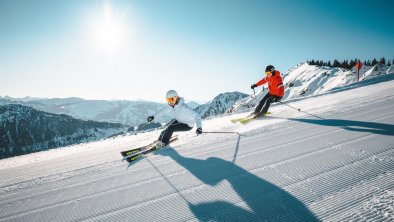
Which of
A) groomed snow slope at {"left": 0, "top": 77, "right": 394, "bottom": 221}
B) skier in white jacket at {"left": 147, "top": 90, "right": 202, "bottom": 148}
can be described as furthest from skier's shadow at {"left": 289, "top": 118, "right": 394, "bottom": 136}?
skier in white jacket at {"left": 147, "top": 90, "right": 202, "bottom": 148}

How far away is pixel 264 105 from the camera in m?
10.8

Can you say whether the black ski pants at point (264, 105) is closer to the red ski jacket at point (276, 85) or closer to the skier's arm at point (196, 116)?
the red ski jacket at point (276, 85)

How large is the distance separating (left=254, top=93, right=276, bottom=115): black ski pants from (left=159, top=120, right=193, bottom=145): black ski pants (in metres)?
3.85

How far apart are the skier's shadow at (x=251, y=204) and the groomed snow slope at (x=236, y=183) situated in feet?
0.04

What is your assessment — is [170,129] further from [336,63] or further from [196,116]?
[336,63]

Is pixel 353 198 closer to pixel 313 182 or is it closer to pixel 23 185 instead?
pixel 313 182

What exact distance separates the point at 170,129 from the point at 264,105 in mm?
4917

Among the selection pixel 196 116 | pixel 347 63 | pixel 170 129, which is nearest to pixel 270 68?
pixel 196 116

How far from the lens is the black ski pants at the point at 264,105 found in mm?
10773

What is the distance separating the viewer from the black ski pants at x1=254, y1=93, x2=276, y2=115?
35.3ft

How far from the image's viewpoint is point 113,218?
324 centimetres

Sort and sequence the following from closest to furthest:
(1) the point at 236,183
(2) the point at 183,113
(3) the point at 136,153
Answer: (1) the point at 236,183
(3) the point at 136,153
(2) the point at 183,113

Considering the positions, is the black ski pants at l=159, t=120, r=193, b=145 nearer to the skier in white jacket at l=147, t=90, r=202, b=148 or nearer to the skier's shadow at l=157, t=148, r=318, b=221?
the skier in white jacket at l=147, t=90, r=202, b=148

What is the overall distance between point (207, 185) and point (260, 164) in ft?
3.89
